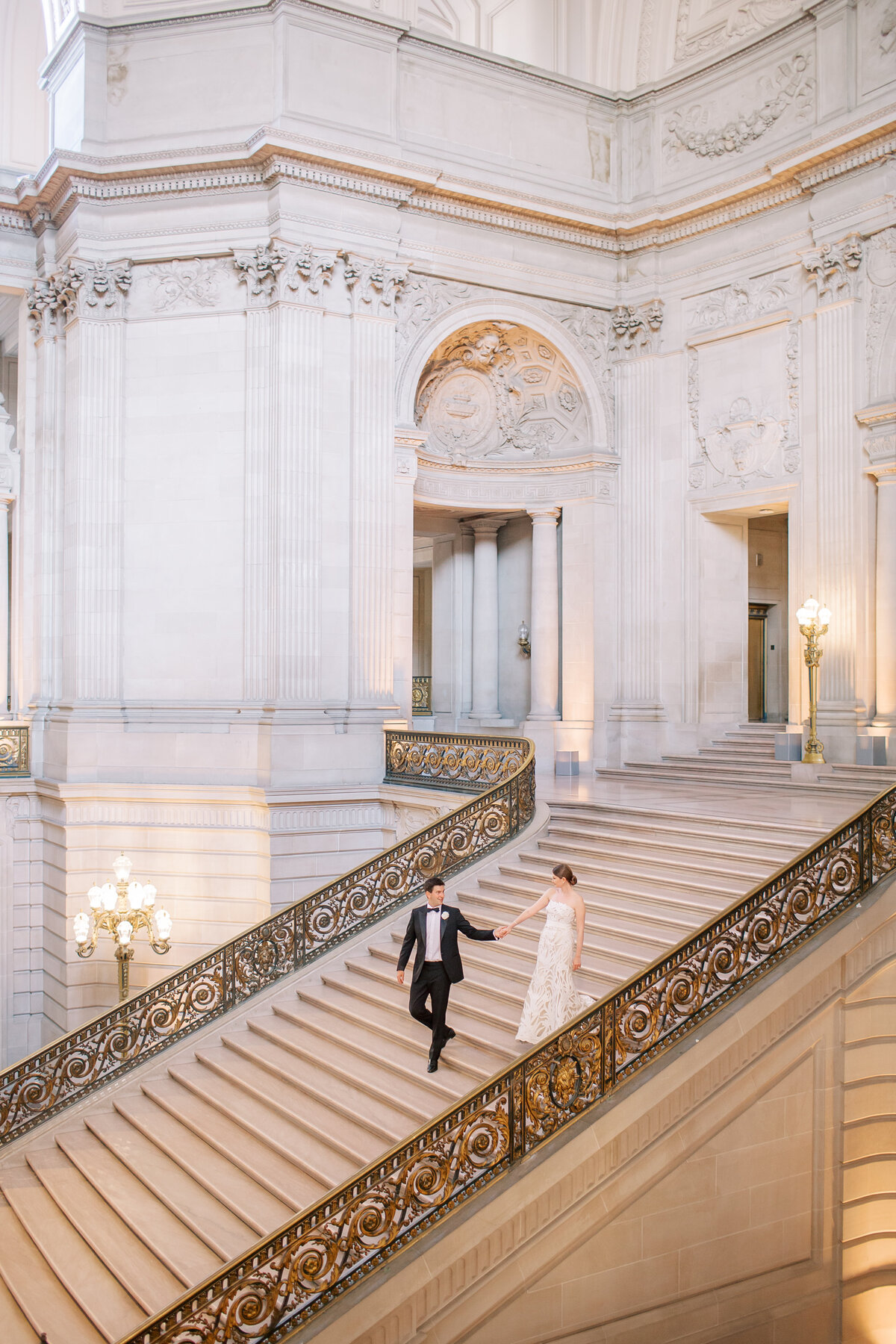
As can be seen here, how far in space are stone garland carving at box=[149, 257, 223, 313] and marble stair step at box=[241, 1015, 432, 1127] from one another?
915 cm

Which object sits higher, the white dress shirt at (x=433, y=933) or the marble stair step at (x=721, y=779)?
the marble stair step at (x=721, y=779)

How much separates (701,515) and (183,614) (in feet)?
23.1

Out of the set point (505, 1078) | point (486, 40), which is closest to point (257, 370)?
point (486, 40)

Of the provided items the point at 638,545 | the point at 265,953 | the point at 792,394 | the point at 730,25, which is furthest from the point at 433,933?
the point at 730,25

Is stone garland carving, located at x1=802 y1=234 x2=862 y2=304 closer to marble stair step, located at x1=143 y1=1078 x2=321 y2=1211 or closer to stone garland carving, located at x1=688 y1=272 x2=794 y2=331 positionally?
stone garland carving, located at x1=688 y1=272 x2=794 y2=331

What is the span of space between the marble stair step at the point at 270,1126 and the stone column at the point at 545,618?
28.1 feet

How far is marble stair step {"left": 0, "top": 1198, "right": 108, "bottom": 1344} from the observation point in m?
7.21

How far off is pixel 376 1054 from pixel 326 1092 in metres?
0.47

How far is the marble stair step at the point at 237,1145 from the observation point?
25.4ft

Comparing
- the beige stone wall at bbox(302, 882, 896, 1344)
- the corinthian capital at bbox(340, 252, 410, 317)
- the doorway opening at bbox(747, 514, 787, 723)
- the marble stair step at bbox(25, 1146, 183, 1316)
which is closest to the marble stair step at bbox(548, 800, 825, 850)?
the beige stone wall at bbox(302, 882, 896, 1344)

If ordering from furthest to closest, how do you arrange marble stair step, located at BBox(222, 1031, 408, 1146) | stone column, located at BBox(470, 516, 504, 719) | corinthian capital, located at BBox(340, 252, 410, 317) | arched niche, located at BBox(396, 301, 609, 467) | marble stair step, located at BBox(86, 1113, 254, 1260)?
stone column, located at BBox(470, 516, 504, 719), arched niche, located at BBox(396, 301, 609, 467), corinthian capital, located at BBox(340, 252, 410, 317), marble stair step, located at BBox(222, 1031, 408, 1146), marble stair step, located at BBox(86, 1113, 254, 1260)

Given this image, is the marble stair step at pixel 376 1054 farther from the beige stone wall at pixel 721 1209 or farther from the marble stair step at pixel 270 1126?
the beige stone wall at pixel 721 1209

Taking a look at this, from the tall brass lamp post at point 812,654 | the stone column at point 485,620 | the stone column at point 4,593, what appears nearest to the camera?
the tall brass lamp post at point 812,654

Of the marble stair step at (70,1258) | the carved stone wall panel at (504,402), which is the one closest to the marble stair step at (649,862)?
the marble stair step at (70,1258)
